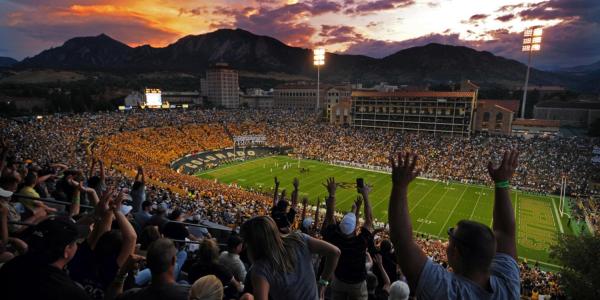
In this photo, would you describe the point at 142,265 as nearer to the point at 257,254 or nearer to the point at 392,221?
the point at 257,254

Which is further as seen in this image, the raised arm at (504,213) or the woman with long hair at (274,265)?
the woman with long hair at (274,265)

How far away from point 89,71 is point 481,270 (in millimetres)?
177146

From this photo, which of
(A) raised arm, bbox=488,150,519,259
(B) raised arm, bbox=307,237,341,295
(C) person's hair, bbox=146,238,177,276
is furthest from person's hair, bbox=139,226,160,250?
(A) raised arm, bbox=488,150,519,259

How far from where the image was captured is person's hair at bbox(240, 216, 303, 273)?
2830mm

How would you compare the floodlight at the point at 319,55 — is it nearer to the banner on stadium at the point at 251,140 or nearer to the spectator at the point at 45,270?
the banner on stadium at the point at 251,140

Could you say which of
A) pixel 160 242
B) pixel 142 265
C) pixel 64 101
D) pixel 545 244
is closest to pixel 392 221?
pixel 160 242

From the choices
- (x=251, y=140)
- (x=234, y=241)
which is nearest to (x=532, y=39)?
(x=251, y=140)

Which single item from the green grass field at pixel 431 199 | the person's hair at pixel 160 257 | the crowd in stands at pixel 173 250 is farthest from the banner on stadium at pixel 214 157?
the person's hair at pixel 160 257

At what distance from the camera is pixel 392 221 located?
2193mm

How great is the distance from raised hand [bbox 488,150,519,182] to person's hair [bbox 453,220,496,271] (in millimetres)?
854

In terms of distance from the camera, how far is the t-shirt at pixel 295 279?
9.34ft

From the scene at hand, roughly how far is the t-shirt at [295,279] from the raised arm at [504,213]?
59.4 inches

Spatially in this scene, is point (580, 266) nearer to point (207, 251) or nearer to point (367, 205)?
point (367, 205)

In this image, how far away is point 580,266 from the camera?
15.9m
